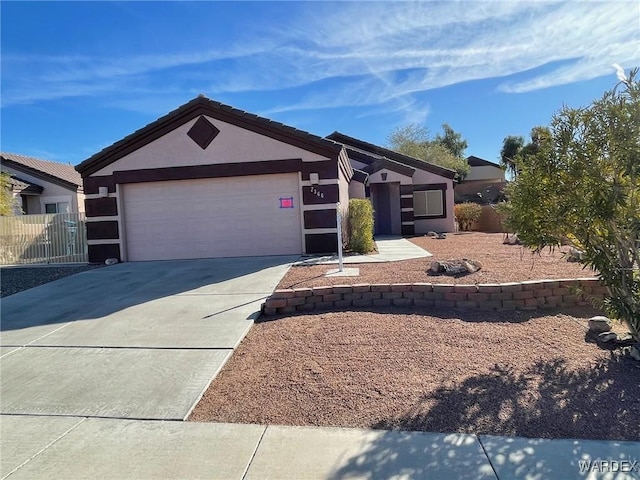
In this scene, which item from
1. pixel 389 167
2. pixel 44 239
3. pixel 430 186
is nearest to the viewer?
pixel 44 239

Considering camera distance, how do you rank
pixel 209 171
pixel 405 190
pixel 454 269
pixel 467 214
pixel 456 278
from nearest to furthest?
pixel 456 278 < pixel 454 269 < pixel 209 171 < pixel 405 190 < pixel 467 214

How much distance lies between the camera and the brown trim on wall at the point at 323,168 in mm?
11992

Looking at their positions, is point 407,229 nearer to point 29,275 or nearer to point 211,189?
point 211,189

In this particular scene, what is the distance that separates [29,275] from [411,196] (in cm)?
1664

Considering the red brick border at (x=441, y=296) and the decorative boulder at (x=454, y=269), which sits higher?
the decorative boulder at (x=454, y=269)

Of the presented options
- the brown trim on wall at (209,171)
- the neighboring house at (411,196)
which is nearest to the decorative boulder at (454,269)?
the brown trim on wall at (209,171)

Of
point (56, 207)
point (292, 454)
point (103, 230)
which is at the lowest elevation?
point (292, 454)

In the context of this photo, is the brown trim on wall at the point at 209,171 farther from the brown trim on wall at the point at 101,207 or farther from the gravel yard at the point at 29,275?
the gravel yard at the point at 29,275

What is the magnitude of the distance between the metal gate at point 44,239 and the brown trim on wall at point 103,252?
3.44ft

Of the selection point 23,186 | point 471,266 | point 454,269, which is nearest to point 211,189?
point 454,269

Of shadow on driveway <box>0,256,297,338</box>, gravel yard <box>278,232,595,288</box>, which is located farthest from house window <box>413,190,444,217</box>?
shadow on driveway <box>0,256,297,338</box>

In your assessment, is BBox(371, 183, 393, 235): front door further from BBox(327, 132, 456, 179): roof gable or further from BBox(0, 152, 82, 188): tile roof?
BBox(0, 152, 82, 188): tile roof

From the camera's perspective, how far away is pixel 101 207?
12.9 m

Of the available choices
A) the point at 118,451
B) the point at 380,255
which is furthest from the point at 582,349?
the point at 380,255
